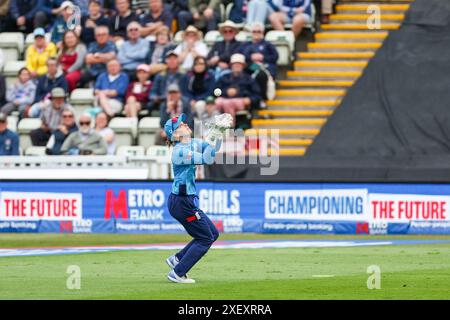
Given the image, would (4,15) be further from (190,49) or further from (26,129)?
(190,49)

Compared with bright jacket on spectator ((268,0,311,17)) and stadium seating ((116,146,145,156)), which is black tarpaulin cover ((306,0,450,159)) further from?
stadium seating ((116,146,145,156))

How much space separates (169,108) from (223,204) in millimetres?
3786

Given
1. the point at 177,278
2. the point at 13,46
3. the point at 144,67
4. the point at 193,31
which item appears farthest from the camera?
the point at 13,46

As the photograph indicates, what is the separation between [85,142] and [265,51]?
456cm

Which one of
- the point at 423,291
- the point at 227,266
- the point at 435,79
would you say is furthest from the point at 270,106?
the point at 423,291

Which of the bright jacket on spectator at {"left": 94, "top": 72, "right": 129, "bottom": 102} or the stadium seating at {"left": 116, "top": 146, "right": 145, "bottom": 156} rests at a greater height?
the bright jacket on spectator at {"left": 94, "top": 72, "right": 129, "bottom": 102}

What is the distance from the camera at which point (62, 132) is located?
93.0ft

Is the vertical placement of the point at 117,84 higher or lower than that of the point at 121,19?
lower

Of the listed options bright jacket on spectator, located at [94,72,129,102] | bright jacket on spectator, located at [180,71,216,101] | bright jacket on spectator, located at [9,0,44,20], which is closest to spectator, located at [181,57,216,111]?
bright jacket on spectator, located at [180,71,216,101]

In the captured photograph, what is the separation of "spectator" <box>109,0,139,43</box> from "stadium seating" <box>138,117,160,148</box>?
10.4ft

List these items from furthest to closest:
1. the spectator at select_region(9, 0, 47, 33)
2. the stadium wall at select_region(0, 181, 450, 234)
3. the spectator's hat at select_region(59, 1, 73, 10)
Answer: the spectator at select_region(9, 0, 47, 33), the spectator's hat at select_region(59, 1, 73, 10), the stadium wall at select_region(0, 181, 450, 234)

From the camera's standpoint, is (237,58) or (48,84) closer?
(237,58)

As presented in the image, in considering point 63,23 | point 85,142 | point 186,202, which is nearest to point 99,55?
point 63,23

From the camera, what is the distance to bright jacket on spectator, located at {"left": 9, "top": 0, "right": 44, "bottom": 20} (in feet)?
109
